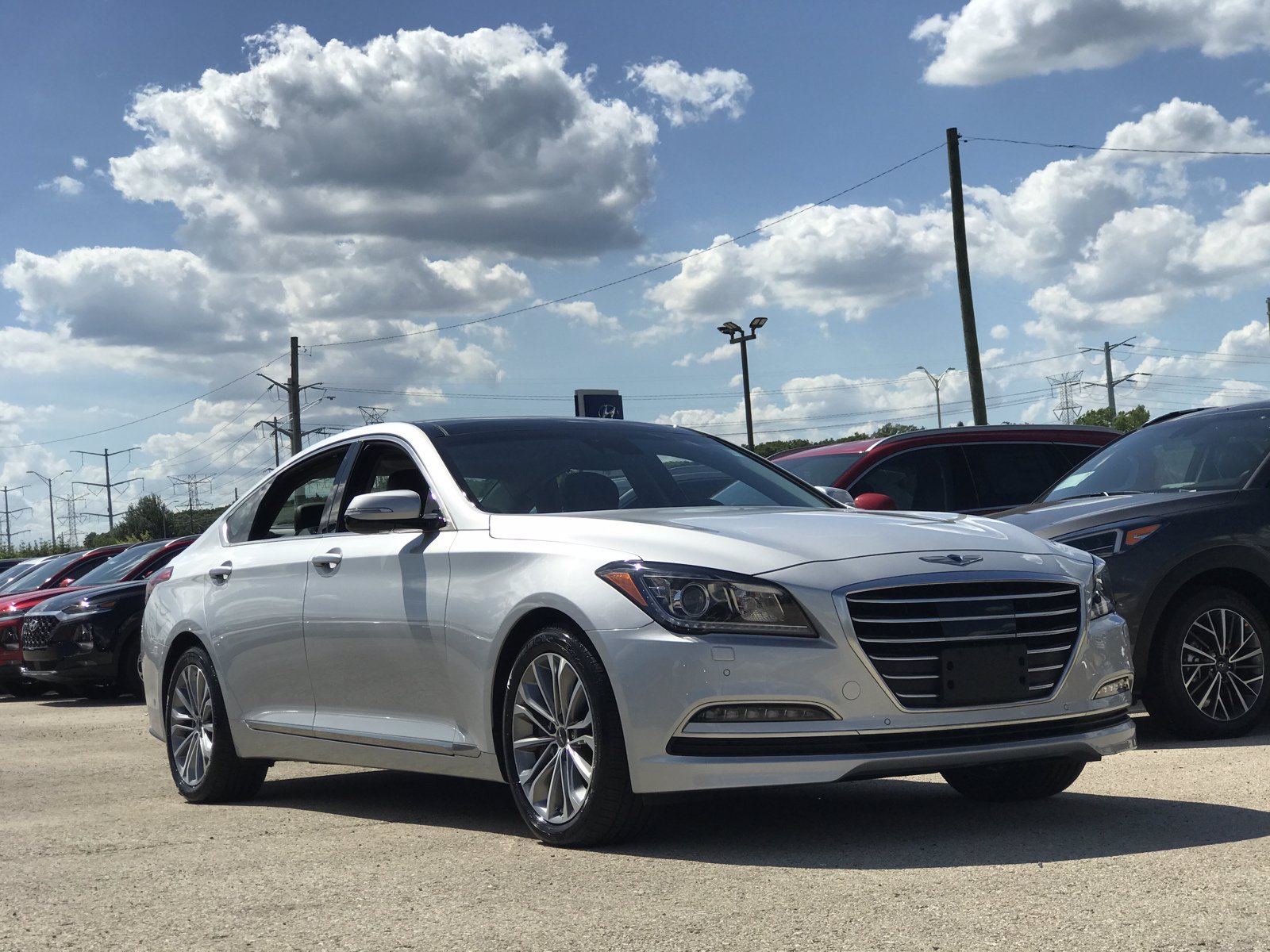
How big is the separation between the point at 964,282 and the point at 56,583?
1553cm

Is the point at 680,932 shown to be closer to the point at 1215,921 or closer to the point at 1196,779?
the point at 1215,921

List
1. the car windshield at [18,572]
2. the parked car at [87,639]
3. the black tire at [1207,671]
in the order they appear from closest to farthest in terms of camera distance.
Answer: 1. the black tire at [1207,671]
2. the parked car at [87,639]
3. the car windshield at [18,572]

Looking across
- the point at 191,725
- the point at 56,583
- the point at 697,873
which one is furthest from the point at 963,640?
the point at 56,583

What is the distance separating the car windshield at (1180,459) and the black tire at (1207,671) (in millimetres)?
792

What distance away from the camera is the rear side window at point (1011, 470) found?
11.6 meters

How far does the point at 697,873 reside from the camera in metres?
4.86

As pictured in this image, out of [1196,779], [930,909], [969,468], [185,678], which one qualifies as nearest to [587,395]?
[969,468]

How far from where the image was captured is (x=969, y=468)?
11594 mm

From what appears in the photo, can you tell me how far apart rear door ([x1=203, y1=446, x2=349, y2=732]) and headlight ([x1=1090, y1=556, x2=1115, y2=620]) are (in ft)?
10.7

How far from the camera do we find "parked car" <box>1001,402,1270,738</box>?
8000mm

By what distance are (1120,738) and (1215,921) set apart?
5.28 ft

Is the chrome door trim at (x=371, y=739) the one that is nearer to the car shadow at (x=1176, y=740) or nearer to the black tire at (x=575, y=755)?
the black tire at (x=575, y=755)

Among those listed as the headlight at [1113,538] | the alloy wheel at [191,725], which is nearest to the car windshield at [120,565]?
the alloy wheel at [191,725]

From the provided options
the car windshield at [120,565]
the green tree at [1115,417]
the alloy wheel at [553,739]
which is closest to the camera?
the alloy wheel at [553,739]
